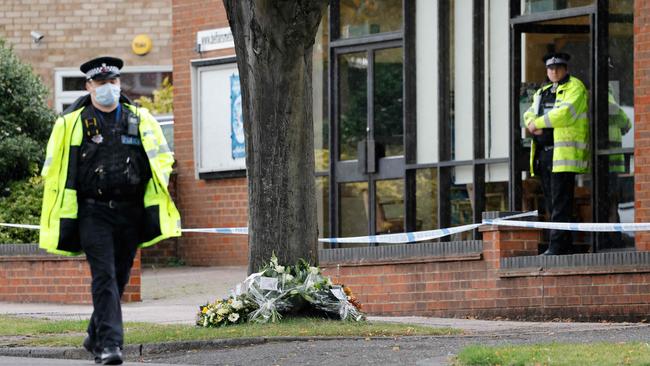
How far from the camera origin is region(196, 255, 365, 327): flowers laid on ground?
12203 mm

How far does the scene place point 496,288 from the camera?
1441 cm

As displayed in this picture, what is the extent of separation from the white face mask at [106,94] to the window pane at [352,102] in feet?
27.4

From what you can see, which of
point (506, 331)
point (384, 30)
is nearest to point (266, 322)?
point (506, 331)

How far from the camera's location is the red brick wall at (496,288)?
1359 centimetres

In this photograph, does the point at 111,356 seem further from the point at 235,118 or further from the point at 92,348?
the point at 235,118

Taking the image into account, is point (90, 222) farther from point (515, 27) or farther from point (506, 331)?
point (515, 27)

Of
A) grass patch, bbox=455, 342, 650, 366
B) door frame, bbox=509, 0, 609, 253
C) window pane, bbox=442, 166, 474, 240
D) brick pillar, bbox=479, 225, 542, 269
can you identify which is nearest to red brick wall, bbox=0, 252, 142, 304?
window pane, bbox=442, 166, 474, 240

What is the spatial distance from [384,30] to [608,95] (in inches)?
141

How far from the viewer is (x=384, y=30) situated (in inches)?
716

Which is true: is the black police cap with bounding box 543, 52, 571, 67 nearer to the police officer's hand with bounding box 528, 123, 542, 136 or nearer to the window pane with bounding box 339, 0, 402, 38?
the police officer's hand with bounding box 528, 123, 542, 136

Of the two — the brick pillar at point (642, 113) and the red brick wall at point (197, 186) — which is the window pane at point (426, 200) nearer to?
the brick pillar at point (642, 113)

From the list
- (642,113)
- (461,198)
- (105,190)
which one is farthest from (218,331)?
(461,198)

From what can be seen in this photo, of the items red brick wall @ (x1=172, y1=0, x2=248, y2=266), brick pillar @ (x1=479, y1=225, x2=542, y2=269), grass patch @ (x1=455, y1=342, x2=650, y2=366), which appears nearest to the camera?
grass patch @ (x1=455, y1=342, x2=650, y2=366)

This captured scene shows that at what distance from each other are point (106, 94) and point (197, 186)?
11.6 metres
